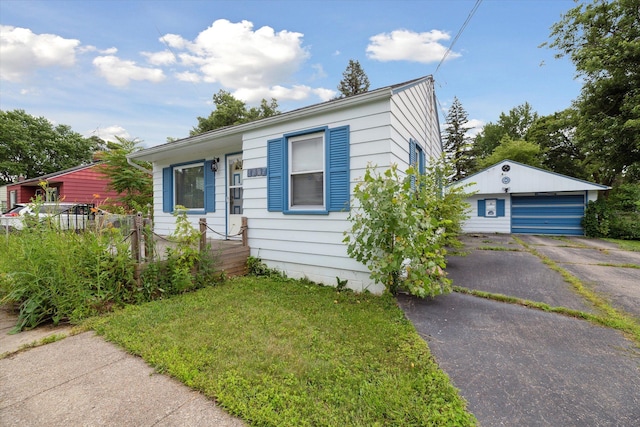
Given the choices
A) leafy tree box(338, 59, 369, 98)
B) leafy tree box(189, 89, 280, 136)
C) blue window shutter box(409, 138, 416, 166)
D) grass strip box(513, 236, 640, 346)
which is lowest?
grass strip box(513, 236, 640, 346)

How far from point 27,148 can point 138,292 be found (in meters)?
34.5

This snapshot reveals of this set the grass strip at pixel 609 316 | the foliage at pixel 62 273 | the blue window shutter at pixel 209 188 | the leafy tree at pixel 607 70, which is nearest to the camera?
the grass strip at pixel 609 316

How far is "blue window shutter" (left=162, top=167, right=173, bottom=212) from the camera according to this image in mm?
7621

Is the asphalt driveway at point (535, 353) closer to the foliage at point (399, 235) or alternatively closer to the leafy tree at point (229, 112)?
the foliage at point (399, 235)

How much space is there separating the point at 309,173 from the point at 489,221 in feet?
40.0

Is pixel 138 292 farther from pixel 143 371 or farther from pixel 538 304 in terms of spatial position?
pixel 538 304

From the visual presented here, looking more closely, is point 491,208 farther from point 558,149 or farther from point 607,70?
point 558,149

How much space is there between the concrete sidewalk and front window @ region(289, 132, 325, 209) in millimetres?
3147

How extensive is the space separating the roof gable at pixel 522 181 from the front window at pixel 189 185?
33.6 ft

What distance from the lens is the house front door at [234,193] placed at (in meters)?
6.40

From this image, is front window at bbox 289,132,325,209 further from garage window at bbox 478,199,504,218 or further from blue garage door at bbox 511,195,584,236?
blue garage door at bbox 511,195,584,236

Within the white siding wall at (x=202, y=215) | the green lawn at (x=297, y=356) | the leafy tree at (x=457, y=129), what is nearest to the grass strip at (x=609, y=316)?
the green lawn at (x=297, y=356)

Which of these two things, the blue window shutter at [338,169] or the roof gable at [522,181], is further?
the roof gable at [522,181]

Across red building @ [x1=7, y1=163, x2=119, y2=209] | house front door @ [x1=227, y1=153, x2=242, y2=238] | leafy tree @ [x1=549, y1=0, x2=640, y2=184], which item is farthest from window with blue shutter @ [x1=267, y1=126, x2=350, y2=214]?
red building @ [x1=7, y1=163, x2=119, y2=209]
